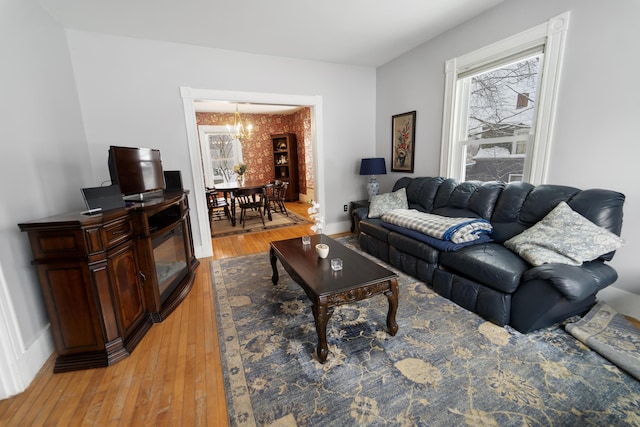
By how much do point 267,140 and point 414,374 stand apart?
7.36 metres

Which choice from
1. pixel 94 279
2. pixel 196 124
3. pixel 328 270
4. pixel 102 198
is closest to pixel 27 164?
pixel 102 198

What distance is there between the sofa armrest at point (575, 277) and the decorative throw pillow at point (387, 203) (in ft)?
6.04

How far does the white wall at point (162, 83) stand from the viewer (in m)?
3.00

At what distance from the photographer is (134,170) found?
234 centimetres

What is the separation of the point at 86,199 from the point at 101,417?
1.34 meters

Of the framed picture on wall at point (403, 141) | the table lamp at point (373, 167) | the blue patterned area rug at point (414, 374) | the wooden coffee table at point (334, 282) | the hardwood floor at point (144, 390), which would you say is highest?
the framed picture on wall at point (403, 141)

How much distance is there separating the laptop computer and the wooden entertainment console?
10 cm

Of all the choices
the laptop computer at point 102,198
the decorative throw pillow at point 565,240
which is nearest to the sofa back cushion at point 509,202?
the decorative throw pillow at point 565,240

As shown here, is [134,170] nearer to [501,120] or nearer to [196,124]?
[196,124]

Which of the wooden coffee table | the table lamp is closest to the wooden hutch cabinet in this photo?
the table lamp

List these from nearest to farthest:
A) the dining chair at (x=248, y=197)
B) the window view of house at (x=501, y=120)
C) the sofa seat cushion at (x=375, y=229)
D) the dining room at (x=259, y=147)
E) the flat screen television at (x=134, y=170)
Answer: the flat screen television at (x=134, y=170)
the window view of house at (x=501, y=120)
the sofa seat cushion at (x=375, y=229)
the dining chair at (x=248, y=197)
the dining room at (x=259, y=147)

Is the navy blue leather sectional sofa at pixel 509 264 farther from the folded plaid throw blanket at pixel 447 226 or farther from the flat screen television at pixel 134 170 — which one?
the flat screen television at pixel 134 170

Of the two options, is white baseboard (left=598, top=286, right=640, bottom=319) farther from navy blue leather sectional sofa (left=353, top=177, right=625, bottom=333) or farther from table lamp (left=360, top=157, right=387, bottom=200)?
table lamp (left=360, top=157, right=387, bottom=200)

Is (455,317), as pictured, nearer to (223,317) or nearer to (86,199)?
(223,317)
